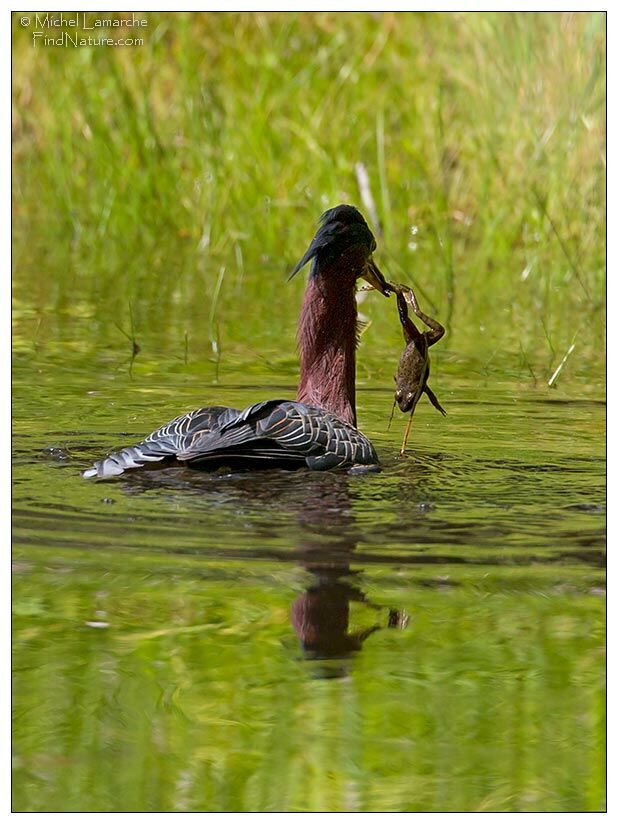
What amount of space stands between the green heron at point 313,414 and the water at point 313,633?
11cm

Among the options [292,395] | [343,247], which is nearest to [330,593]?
[343,247]

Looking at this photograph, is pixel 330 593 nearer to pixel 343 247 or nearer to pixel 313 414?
pixel 313 414

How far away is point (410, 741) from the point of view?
175 inches

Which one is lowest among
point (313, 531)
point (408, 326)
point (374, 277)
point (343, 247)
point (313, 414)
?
point (313, 531)

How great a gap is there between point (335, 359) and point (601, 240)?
5074 mm

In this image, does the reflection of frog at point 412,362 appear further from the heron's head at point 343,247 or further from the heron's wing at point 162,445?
the heron's wing at point 162,445

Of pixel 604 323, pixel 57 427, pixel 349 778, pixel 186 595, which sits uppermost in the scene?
pixel 604 323

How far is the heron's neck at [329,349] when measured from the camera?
730cm

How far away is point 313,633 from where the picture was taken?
16.6 feet

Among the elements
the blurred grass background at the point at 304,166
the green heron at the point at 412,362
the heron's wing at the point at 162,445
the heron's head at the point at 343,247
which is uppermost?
the blurred grass background at the point at 304,166

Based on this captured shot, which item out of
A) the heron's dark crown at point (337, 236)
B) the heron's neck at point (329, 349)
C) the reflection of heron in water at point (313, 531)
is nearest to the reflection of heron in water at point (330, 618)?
the reflection of heron in water at point (313, 531)

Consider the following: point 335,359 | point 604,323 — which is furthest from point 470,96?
point 335,359

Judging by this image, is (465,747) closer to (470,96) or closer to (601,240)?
(601,240)

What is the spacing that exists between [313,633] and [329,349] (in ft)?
8.08
